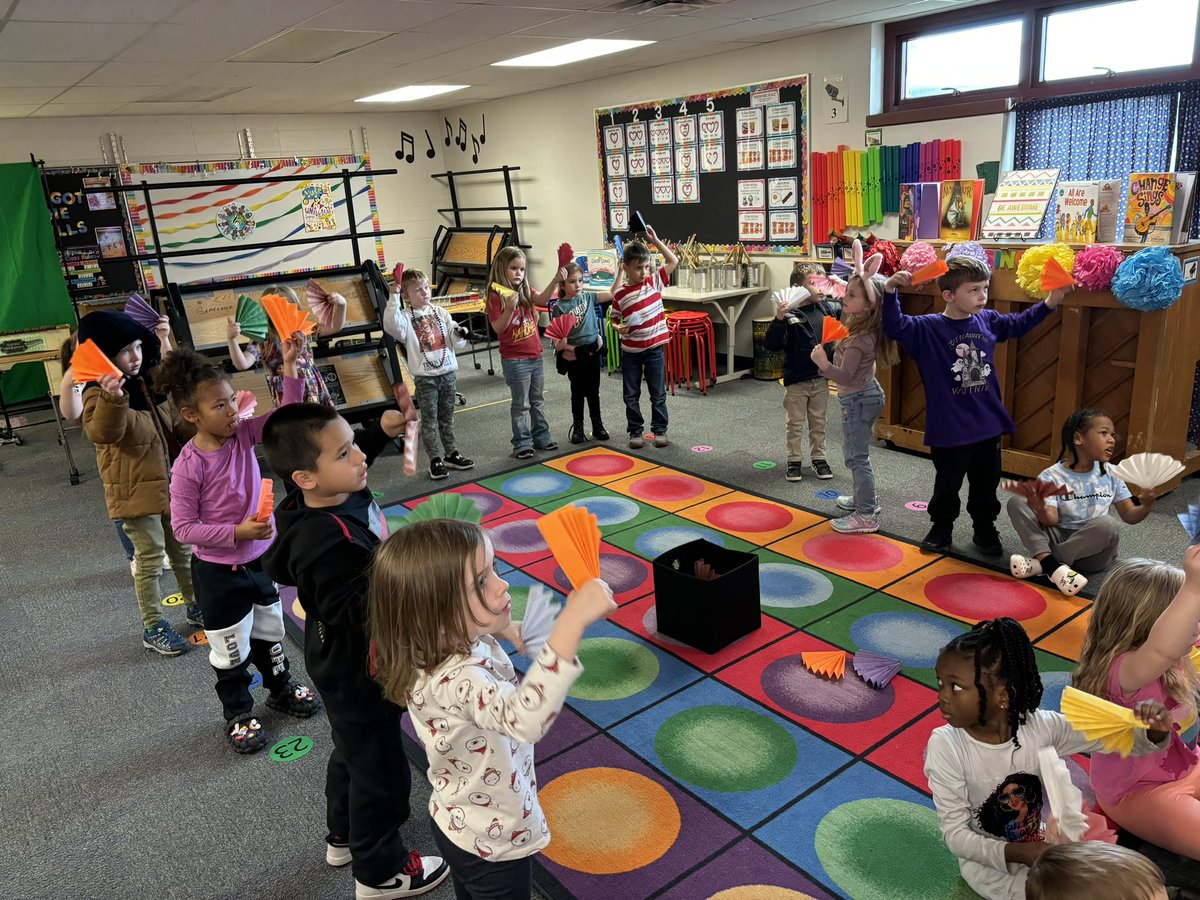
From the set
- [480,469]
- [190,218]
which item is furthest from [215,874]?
[190,218]

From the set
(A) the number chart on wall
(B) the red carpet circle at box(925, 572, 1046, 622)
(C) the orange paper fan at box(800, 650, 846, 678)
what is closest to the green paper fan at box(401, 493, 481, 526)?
(C) the orange paper fan at box(800, 650, 846, 678)

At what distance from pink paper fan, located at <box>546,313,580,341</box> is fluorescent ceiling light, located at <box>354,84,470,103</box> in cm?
342

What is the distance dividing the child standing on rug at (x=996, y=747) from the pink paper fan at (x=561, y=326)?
13.0 feet

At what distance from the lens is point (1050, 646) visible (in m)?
2.95

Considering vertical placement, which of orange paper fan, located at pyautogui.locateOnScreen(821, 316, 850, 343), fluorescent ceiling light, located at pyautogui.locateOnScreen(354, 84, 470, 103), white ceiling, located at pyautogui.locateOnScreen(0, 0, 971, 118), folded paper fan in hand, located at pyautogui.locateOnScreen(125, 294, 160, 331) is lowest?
orange paper fan, located at pyautogui.locateOnScreen(821, 316, 850, 343)

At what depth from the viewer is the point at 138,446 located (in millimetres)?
3285

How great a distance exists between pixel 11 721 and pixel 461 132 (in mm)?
8373

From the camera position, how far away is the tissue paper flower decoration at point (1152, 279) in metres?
3.79

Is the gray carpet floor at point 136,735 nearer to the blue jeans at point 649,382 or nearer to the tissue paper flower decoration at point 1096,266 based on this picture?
the blue jeans at point 649,382

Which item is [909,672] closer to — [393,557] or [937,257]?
[393,557]

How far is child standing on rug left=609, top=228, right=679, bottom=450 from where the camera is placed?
541 cm

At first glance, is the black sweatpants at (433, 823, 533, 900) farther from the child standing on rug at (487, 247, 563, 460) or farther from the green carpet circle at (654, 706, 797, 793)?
the child standing on rug at (487, 247, 563, 460)

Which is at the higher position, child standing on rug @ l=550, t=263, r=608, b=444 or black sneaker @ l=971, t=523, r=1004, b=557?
child standing on rug @ l=550, t=263, r=608, b=444

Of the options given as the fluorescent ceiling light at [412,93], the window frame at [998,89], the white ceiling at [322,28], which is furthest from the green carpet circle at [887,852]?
the fluorescent ceiling light at [412,93]
